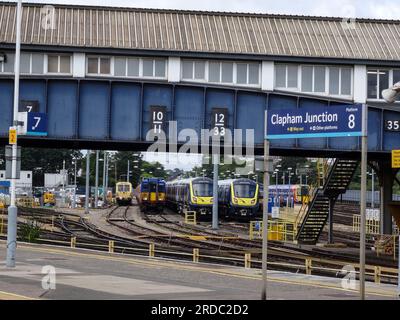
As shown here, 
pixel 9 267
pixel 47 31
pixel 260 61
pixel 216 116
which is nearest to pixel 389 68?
pixel 260 61

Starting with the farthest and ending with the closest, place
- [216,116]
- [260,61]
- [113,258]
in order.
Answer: [260,61] → [216,116] → [113,258]

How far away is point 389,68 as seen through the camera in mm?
40125

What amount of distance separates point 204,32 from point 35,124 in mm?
13067

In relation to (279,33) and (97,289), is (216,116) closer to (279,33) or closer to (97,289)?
(279,33)

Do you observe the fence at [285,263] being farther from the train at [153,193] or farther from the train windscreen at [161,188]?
the train windscreen at [161,188]

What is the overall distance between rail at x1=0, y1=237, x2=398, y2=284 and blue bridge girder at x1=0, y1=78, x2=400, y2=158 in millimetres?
4794

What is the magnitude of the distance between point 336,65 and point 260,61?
3.96 m

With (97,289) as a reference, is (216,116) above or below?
above

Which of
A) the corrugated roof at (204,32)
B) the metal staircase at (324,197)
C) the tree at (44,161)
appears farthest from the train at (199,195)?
the tree at (44,161)

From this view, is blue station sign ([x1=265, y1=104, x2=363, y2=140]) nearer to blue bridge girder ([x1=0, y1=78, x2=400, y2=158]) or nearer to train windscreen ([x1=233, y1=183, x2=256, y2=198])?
blue bridge girder ([x1=0, y1=78, x2=400, y2=158])

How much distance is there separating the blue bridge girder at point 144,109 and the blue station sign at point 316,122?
15.4 meters

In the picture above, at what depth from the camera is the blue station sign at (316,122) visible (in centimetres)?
1602

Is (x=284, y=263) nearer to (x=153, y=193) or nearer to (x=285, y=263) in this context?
(x=285, y=263)
